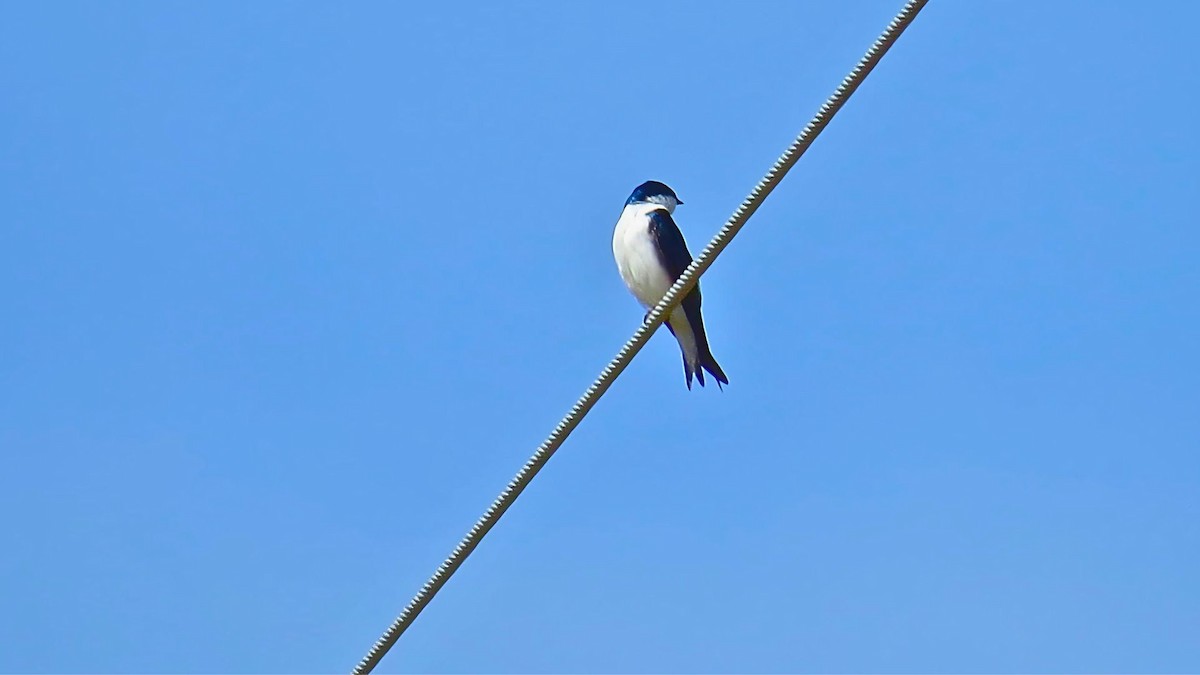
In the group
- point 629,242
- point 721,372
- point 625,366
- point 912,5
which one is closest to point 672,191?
point 629,242

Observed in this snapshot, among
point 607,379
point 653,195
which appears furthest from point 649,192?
point 607,379

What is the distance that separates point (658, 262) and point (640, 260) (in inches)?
4.2

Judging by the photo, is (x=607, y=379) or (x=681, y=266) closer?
(x=607, y=379)

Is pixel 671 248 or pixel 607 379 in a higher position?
pixel 671 248

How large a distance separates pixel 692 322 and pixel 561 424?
392cm

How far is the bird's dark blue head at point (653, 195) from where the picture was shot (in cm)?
990

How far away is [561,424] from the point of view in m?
5.41

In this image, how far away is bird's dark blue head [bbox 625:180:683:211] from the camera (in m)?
9.90

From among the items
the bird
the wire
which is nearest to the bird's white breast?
the bird

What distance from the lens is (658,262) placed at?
31.3 feet

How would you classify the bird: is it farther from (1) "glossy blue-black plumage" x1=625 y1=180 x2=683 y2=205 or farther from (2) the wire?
(2) the wire

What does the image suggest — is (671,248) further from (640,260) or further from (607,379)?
(607,379)

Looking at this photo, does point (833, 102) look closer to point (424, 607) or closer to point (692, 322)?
point (424, 607)

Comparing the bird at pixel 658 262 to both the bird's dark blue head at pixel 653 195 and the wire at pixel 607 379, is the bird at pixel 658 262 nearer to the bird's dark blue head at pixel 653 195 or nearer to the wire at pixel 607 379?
the bird's dark blue head at pixel 653 195
